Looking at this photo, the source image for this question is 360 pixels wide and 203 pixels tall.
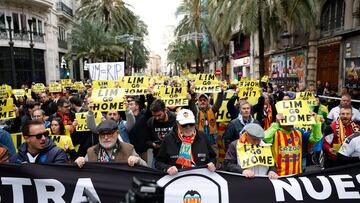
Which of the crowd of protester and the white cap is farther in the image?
the white cap

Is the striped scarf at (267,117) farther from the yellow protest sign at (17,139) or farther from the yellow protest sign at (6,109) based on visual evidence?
the yellow protest sign at (6,109)

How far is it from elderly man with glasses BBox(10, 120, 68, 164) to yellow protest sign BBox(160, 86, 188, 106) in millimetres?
3654

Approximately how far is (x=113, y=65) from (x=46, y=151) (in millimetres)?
10086

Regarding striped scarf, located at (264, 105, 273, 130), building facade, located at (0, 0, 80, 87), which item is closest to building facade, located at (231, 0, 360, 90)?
striped scarf, located at (264, 105, 273, 130)

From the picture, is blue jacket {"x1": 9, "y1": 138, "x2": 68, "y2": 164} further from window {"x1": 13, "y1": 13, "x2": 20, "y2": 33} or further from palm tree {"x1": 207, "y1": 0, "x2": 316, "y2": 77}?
window {"x1": 13, "y1": 13, "x2": 20, "y2": 33}

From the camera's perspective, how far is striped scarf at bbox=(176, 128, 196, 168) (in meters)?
Answer: 3.78

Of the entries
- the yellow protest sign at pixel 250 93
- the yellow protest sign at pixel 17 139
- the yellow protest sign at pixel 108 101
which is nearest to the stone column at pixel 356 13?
the yellow protest sign at pixel 250 93

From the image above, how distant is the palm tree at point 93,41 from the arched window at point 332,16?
663 inches

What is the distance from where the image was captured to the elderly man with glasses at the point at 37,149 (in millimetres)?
3555

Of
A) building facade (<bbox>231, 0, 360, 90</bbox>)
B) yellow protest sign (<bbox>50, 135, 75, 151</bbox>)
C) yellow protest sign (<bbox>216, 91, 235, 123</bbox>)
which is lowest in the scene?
yellow protest sign (<bbox>50, 135, 75, 151</bbox>)

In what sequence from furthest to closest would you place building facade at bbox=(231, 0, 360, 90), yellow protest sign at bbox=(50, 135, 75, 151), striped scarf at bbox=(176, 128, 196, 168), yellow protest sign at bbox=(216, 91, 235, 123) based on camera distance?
1. building facade at bbox=(231, 0, 360, 90)
2. yellow protest sign at bbox=(216, 91, 235, 123)
3. yellow protest sign at bbox=(50, 135, 75, 151)
4. striped scarf at bbox=(176, 128, 196, 168)

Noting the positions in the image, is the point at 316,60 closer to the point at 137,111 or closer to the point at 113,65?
the point at 113,65

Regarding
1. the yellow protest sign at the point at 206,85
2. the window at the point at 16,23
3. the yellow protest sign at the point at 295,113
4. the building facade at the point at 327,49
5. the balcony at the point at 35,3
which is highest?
the balcony at the point at 35,3


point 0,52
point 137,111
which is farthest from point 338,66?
point 0,52
